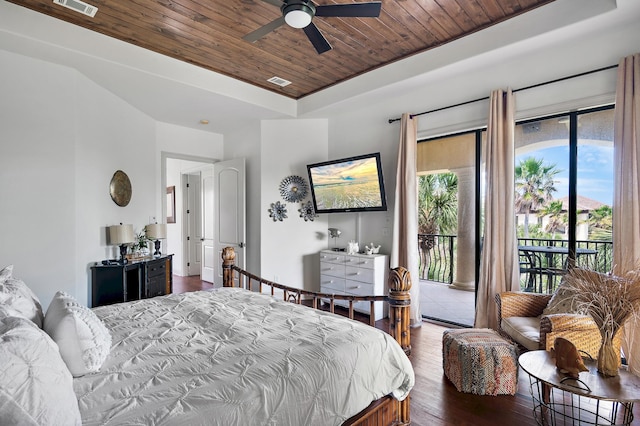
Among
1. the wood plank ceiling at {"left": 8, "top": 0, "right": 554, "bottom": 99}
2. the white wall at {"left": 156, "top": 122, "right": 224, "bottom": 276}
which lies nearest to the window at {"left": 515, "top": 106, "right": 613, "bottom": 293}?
the wood plank ceiling at {"left": 8, "top": 0, "right": 554, "bottom": 99}

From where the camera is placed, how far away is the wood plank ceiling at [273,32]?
106 inches

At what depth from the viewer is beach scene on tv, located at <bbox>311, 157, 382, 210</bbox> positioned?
4.15 m

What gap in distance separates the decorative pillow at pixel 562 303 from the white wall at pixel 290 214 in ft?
10.4

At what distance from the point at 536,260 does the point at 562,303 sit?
0.95m

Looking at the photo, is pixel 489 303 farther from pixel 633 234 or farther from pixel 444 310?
pixel 633 234

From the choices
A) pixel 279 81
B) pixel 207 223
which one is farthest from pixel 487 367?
pixel 207 223

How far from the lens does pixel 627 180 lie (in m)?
2.59

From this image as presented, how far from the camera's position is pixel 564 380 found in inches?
66.1

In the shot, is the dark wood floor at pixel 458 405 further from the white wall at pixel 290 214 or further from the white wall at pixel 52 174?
the white wall at pixel 52 174

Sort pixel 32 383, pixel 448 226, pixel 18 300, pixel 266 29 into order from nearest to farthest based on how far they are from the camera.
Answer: pixel 32 383, pixel 18 300, pixel 266 29, pixel 448 226

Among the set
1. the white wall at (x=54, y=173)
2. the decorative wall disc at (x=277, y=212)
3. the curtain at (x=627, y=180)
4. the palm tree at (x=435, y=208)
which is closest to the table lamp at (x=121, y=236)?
the white wall at (x=54, y=173)

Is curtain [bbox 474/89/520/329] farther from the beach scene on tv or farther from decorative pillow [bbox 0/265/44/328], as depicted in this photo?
decorative pillow [bbox 0/265/44/328]

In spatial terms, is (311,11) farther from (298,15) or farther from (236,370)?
(236,370)

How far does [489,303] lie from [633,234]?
50.2 inches
